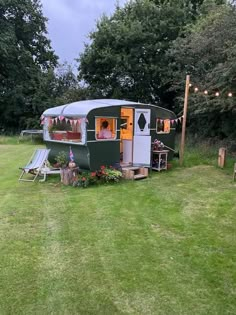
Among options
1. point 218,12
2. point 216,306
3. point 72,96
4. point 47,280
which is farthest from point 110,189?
point 72,96

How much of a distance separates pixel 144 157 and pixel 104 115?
162 cm

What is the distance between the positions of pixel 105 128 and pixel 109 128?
0.46ft

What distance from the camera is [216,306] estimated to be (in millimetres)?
2789

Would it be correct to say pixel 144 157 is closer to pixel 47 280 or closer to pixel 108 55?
pixel 47 280

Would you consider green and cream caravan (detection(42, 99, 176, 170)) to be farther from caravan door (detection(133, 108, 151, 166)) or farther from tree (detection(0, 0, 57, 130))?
tree (detection(0, 0, 57, 130))

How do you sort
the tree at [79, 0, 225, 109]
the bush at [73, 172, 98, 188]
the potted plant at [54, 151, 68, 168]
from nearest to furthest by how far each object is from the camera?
the bush at [73, 172, 98, 188] < the potted plant at [54, 151, 68, 168] < the tree at [79, 0, 225, 109]

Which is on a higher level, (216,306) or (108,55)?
(108,55)

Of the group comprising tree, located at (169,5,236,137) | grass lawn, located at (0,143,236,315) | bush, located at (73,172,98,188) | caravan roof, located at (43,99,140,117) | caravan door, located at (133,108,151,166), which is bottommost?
grass lawn, located at (0,143,236,315)

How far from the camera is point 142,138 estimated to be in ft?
29.2

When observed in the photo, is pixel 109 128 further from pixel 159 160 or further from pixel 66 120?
pixel 159 160

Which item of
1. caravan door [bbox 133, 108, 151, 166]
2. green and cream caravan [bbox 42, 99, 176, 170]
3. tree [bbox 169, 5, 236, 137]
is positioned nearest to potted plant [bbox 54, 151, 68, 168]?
green and cream caravan [bbox 42, 99, 176, 170]

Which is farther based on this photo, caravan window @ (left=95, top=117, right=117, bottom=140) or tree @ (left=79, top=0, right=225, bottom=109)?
tree @ (left=79, top=0, right=225, bottom=109)

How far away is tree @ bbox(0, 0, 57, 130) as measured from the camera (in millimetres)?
20797

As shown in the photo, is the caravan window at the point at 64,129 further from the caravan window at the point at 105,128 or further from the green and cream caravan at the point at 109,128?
the caravan window at the point at 105,128
